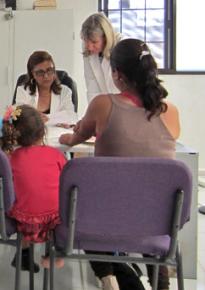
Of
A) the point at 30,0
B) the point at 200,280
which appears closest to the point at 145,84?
the point at 200,280

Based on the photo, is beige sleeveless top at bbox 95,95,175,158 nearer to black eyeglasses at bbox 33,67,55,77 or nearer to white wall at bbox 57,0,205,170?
black eyeglasses at bbox 33,67,55,77

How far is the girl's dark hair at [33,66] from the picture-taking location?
2.54m

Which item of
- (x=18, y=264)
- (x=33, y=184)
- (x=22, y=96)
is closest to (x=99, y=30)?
(x=22, y=96)

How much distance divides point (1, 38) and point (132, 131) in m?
3.26

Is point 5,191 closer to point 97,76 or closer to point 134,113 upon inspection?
point 134,113

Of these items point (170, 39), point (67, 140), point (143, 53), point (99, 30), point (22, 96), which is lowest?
point (67, 140)

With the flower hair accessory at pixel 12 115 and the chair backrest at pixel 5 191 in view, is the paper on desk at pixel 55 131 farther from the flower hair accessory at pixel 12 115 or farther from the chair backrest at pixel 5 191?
the chair backrest at pixel 5 191

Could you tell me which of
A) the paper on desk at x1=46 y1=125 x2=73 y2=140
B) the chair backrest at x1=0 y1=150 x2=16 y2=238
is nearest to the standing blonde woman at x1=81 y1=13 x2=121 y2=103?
the paper on desk at x1=46 y1=125 x2=73 y2=140

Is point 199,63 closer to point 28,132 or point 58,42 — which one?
point 58,42

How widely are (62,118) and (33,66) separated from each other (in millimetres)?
405

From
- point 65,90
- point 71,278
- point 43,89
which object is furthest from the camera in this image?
point 65,90

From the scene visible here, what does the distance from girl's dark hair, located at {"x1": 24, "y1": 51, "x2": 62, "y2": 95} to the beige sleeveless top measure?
130 centimetres

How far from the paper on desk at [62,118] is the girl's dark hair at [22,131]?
90cm

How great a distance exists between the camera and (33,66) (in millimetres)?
2562
